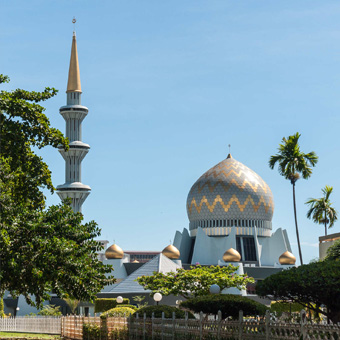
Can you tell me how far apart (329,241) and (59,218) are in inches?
1383

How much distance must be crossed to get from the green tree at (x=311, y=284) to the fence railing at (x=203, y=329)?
123 cm

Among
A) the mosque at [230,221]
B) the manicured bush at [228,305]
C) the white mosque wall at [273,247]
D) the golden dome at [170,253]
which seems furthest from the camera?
the white mosque wall at [273,247]

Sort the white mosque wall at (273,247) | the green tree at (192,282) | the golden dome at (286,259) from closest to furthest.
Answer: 1. the green tree at (192,282)
2. the golden dome at (286,259)
3. the white mosque wall at (273,247)

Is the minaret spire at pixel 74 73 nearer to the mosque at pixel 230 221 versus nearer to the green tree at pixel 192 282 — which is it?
the mosque at pixel 230 221

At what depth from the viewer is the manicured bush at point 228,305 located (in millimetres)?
27516

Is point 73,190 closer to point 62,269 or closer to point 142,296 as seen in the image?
point 142,296

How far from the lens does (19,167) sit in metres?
24.3

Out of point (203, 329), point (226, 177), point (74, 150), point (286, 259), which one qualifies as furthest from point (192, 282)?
point (226, 177)

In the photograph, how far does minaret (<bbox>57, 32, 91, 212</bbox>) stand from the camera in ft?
276

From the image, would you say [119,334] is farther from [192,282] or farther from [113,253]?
[113,253]

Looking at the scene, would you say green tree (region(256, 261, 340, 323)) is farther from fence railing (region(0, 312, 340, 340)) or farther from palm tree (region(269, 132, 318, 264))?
palm tree (region(269, 132, 318, 264))

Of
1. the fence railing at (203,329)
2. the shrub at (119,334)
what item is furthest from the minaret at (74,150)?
the shrub at (119,334)

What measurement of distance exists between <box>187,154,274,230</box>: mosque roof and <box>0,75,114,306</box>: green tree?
229 ft

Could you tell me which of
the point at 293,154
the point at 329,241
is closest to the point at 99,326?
the point at 329,241
